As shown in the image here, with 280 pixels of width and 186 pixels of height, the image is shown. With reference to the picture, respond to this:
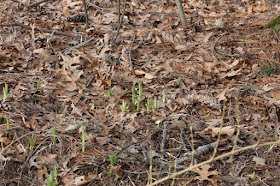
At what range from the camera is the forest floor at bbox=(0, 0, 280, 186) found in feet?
7.04

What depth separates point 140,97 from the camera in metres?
2.80

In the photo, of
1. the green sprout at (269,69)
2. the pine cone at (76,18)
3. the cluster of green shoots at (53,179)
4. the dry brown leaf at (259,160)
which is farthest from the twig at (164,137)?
the pine cone at (76,18)

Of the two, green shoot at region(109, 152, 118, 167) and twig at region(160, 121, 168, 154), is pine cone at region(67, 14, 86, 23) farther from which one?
green shoot at region(109, 152, 118, 167)

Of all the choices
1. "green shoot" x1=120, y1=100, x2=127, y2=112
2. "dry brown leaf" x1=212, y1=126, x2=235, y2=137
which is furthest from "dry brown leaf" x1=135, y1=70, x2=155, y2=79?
"dry brown leaf" x1=212, y1=126, x2=235, y2=137

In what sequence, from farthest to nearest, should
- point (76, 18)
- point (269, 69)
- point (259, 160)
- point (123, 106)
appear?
1. point (76, 18)
2. point (269, 69)
3. point (123, 106)
4. point (259, 160)

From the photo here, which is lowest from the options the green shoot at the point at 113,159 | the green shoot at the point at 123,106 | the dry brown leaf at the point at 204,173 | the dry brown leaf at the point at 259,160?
the dry brown leaf at the point at 204,173

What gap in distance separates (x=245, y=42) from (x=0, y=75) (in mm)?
3008

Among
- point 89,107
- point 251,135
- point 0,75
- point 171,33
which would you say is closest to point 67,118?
point 89,107

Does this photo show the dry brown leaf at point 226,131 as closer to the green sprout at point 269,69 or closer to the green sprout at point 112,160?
the green sprout at point 112,160

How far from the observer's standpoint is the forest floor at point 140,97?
7.04 ft

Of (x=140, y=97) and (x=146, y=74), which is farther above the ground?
(x=146, y=74)

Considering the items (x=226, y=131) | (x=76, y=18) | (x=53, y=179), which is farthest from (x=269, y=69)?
(x=76, y=18)

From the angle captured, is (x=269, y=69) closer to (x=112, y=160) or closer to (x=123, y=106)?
(x=123, y=106)

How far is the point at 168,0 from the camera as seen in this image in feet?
16.9
